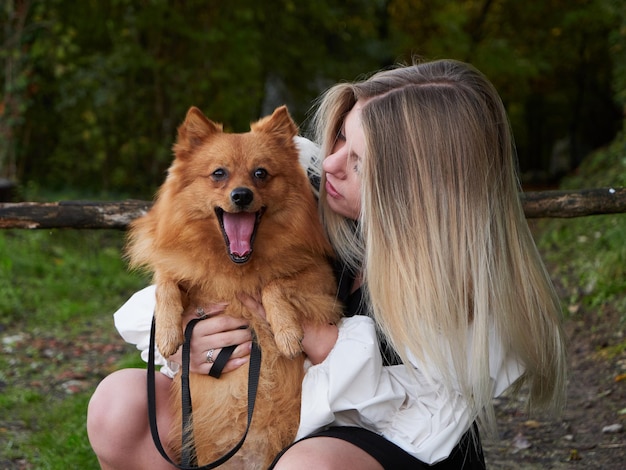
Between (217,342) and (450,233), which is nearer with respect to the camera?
(450,233)

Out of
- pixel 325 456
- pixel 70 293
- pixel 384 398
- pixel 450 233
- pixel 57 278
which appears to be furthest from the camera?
pixel 57 278

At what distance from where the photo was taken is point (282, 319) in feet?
7.68

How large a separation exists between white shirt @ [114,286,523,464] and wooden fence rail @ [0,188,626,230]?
1.37 m

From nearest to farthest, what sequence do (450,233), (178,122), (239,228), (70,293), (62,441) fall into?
(450,233), (239,228), (62,441), (70,293), (178,122)

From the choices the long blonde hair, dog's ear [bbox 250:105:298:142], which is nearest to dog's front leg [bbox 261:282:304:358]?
the long blonde hair

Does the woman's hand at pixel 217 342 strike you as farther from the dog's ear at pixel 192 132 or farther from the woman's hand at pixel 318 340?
the dog's ear at pixel 192 132

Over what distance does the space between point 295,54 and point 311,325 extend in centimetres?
873

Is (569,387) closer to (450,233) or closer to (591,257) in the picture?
(591,257)

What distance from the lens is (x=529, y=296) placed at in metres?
2.24

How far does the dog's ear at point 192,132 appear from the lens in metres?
2.57

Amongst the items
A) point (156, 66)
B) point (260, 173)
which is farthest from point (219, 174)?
point (156, 66)

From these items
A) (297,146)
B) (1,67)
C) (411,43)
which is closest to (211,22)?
(1,67)

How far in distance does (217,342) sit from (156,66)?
7.06 metres

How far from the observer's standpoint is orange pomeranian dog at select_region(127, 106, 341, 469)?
2318mm
